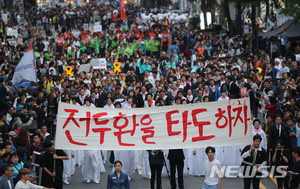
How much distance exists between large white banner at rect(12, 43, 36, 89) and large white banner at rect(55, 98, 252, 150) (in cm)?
899

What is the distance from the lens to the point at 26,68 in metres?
20.6

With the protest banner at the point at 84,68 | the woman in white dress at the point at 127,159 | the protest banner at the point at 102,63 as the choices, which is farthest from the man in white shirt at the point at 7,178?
the protest banner at the point at 102,63

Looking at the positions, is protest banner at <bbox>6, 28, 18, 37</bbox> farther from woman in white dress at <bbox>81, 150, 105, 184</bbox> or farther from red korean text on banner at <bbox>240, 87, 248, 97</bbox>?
woman in white dress at <bbox>81, 150, 105, 184</bbox>

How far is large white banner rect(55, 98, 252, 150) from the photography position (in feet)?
38.4

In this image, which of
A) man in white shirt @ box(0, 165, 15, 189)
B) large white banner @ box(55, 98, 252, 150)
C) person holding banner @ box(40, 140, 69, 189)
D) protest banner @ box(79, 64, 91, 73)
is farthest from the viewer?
protest banner @ box(79, 64, 91, 73)

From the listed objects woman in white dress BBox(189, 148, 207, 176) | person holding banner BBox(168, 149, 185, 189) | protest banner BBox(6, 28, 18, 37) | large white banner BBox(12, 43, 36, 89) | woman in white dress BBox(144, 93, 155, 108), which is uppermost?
protest banner BBox(6, 28, 18, 37)

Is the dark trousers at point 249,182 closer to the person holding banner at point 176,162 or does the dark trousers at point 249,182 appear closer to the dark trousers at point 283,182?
the dark trousers at point 283,182

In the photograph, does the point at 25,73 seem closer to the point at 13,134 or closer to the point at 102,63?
the point at 102,63

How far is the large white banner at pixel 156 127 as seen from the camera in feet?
38.4

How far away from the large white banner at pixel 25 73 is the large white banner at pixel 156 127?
29.5ft

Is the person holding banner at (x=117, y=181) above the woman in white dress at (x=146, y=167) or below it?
above

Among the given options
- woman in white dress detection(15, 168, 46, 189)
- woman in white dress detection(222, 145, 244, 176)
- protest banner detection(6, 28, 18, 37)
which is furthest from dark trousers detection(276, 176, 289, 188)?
protest banner detection(6, 28, 18, 37)

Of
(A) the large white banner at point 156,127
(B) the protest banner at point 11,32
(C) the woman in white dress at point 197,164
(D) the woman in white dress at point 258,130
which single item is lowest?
(C) the woman in white dress at point 197,164

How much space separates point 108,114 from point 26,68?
9.36 meters
